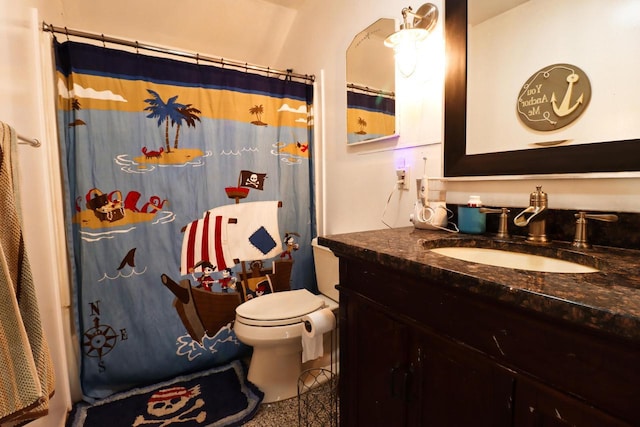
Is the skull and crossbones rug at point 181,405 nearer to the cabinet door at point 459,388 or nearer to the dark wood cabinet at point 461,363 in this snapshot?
the dark wood cabinet at point 461,363

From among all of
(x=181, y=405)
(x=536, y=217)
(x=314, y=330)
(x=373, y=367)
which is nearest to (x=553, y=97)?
(x=536, y=217)

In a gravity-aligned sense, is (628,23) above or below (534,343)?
above

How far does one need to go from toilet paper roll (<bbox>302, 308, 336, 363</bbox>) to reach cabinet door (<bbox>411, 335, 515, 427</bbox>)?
611 mm

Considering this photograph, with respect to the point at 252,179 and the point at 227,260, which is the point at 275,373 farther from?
the point at 252,179

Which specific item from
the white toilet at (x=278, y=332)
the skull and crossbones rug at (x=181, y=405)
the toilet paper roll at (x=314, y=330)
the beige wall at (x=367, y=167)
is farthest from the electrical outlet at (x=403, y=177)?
the skull and crossbones rug at (x=181, y=405)

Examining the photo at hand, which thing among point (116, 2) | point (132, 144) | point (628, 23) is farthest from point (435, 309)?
point (116, 2)

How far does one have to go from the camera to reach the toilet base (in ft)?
5.08

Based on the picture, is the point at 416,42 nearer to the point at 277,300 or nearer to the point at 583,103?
the point at 583,103

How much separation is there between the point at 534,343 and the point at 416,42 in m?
1.21

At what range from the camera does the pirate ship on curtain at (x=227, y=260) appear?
1704 millimetres

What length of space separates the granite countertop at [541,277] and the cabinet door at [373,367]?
0.19m

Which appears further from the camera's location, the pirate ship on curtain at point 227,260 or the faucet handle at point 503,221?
the pirate ship on curtain at point 227,260

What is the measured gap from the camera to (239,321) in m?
1.50

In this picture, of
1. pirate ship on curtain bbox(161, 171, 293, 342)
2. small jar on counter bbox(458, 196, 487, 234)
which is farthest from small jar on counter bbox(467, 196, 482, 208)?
pirate ship on curtain bbox(161, 171, 293, 342)
